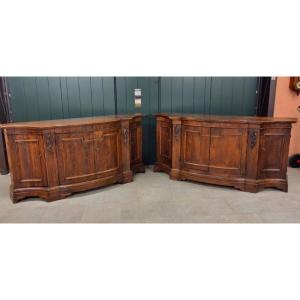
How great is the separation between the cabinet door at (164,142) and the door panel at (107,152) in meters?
0.75

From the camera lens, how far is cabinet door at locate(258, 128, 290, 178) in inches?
124

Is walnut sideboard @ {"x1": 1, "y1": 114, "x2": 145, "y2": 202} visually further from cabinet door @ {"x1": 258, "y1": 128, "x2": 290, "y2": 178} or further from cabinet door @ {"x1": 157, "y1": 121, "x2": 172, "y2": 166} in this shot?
cabinet door @ {"x1": 258, "y1": 128, "x2": 290, "y2": 178}

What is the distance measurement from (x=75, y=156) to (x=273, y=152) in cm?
235

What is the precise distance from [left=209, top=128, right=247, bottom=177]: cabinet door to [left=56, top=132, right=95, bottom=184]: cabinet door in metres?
1.51

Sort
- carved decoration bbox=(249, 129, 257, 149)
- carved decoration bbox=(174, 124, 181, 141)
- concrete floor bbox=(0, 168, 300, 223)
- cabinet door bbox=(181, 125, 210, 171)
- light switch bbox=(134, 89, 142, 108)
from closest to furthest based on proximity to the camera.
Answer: concrete floor bbox=(0, 168, 300, 223)
carved decoration bbox=(249, 129, 257, 149)
cabinet door bbox=(181, 125, 210, 171)
carved decoration bbox=(174, 124, 181, 141)
light switch bbox=(134, 89, 142, 108)

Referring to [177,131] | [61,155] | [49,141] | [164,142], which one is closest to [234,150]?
[177,131]

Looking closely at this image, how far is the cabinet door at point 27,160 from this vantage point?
285 centimetres

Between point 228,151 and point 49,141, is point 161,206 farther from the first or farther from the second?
point 49,141

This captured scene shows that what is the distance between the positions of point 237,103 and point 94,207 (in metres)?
2.85

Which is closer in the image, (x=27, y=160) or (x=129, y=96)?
(x=27, y=160)

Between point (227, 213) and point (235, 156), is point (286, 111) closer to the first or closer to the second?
point (235, 156)

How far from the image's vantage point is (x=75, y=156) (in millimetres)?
3055

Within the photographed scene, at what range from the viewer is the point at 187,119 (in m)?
3.45

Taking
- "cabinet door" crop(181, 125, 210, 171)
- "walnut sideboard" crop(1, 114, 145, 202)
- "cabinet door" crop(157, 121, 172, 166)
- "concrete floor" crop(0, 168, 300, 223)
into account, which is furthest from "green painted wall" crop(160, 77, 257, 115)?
"concrete floor" crop(0, 168, 300, 223)
